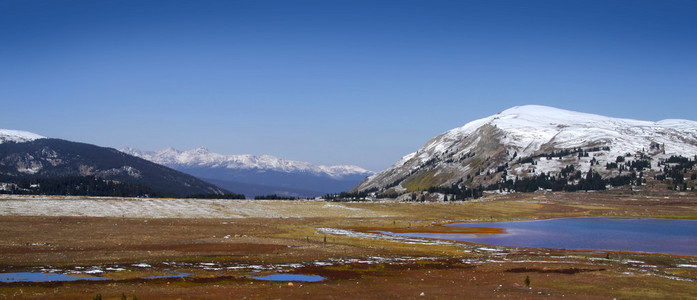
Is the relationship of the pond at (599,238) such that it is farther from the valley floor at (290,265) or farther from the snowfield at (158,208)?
the snowfield at (158,208)

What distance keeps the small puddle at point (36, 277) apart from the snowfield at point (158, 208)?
6780 centimetres

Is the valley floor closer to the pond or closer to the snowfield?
the snowfield

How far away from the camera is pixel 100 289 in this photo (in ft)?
110

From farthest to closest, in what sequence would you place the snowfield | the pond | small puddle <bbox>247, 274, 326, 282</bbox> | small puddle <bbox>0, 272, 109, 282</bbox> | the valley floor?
the snowfield → the pond → small puddle <bbox>247, 274, 326, 282</bbox> → small puddle <bbox>0, 272, 109, 282</bbox> → the valley floor

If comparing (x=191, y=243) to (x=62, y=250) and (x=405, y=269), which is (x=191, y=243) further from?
(x=405, y=269)

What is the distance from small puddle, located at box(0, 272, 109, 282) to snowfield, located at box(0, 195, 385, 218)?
222 ft

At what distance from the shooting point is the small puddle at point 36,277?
36219 mm

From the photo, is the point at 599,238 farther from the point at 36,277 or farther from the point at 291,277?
the point at 36,277

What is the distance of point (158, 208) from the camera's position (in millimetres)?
120688

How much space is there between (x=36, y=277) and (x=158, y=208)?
283 ft

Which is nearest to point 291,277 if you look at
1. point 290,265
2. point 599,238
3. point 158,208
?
point 290,265

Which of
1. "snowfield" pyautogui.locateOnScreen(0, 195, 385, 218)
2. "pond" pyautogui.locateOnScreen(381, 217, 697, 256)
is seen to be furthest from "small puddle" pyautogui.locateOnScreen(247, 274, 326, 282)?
"snowfield" pyautogui.locateOnScreen(0, 195, 385, 218)

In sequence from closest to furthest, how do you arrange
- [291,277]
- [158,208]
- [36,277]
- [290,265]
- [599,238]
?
[36,277], [291,277], [290,265], [599,238], [158,208]

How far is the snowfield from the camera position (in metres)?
104
